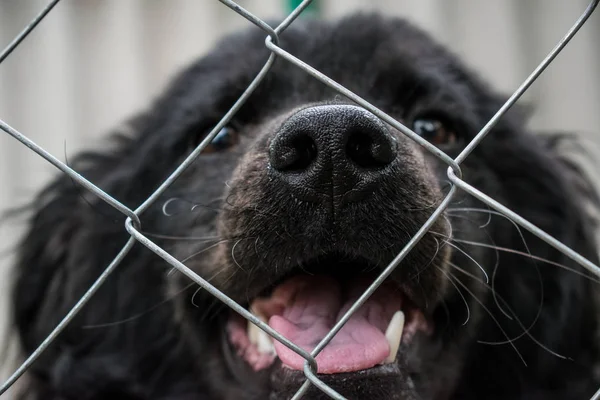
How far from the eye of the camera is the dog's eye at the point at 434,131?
88.3 inches

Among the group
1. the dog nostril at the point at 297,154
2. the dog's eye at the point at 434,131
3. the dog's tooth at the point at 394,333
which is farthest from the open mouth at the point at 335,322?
the dog's eye at the point at 434,131

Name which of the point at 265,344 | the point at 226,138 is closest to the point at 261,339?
the point at 265,344

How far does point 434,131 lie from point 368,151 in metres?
0.93

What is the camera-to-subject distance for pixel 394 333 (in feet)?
5.18

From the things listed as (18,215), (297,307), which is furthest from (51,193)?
(297,307)

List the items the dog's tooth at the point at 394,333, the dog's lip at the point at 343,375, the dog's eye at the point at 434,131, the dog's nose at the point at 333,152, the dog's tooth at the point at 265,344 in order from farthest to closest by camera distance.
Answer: the dog's eye at the point at 434,131 < the dog's tooth at the point at 265,344 < the dog's tooth at the point at 394,333 < the dog's lip at the point at 343,375 < the dog's nose at the point at 333,152

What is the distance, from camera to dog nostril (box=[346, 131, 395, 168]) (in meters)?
1.35

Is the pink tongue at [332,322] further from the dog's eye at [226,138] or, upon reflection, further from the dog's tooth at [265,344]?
the dog's eye at [226,138]

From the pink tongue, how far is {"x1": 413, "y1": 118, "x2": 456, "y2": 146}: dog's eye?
2.24 feet

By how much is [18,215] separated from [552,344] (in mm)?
1853

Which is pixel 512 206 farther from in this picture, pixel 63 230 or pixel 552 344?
pixel 63 230

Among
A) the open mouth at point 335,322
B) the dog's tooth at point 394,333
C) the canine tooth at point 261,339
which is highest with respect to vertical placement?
the dog's tooth at point 394,333

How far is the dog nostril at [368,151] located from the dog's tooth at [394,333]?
382 millimetres

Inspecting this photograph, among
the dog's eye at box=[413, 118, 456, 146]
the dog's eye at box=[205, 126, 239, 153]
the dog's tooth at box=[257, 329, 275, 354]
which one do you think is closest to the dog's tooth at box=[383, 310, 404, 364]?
the dog's tooth at box=[257, 329, 275, 354]
